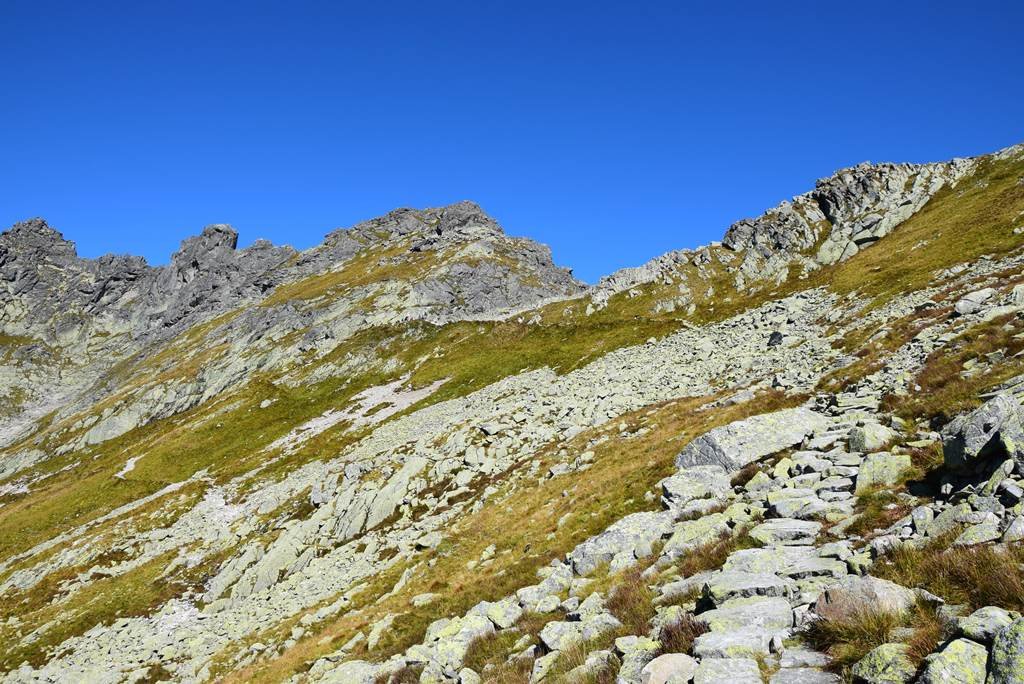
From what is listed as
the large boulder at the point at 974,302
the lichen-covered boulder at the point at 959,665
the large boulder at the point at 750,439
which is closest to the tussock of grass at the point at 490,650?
the lichen-covered boulder at the point at 959,665

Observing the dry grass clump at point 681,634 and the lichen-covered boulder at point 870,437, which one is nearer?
the dry grass clump at point 681,634

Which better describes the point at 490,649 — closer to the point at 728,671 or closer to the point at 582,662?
the point at 582,662

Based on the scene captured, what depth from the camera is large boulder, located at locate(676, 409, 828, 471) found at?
68.9 ft

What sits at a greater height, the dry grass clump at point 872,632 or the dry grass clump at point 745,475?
the dry grass clump at point 872,632

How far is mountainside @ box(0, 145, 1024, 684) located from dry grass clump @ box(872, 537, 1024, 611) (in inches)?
2.1

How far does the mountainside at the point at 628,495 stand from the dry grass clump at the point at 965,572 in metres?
0.05

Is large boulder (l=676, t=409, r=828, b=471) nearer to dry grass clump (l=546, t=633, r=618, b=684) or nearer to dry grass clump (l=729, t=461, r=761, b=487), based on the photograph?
dry grass clump (l=729, t=461, r=761, b=487)

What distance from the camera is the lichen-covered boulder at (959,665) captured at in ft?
17.8

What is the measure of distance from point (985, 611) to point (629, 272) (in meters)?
113

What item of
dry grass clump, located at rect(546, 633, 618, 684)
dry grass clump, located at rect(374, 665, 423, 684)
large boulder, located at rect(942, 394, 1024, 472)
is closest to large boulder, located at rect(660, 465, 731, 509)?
large boulder, located at rect(942, 394, 1024, 472)

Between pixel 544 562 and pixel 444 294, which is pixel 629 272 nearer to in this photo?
pixel 444 294

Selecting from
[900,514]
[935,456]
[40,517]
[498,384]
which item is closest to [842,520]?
[900,514]

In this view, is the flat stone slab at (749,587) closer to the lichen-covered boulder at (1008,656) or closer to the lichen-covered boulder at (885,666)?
the lichen-covered boulder at (885,666)

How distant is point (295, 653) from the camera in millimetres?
22734
